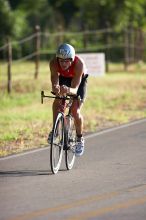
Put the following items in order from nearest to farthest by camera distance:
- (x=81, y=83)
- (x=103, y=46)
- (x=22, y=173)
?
(x=22, y=173) < (x=81, y=83) < (x=103, y=46)

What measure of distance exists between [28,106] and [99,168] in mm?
8968

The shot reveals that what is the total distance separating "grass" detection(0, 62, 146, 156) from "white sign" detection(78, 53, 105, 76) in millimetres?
387

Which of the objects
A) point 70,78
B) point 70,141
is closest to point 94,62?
point 70,78

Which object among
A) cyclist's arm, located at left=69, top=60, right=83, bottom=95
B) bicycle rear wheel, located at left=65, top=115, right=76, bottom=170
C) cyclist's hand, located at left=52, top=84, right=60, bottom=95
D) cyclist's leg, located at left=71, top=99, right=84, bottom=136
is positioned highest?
cyclist's arm, located at left=69, top=60, right=83, bottom=95

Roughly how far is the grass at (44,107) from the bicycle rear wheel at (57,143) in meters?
2.08

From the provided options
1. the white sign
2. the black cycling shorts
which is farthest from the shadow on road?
the white sign

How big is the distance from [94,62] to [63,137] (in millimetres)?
14229

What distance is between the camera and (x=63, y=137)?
409 inches

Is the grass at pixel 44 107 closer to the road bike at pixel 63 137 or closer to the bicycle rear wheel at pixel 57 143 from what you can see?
the road bike at pixel 63 137

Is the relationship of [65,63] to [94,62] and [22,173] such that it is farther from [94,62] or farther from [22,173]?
[94,62]

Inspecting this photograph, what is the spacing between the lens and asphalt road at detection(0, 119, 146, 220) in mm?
7812

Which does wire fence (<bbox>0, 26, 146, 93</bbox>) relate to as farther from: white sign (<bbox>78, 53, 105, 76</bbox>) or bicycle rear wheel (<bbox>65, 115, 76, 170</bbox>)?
bicycle rear wheel (<bbox>65, 115, 76, 170</bbox>)

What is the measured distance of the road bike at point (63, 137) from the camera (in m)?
10.1

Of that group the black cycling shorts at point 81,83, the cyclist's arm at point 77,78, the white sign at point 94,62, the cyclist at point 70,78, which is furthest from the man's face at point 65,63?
the white sign at point 94,62
